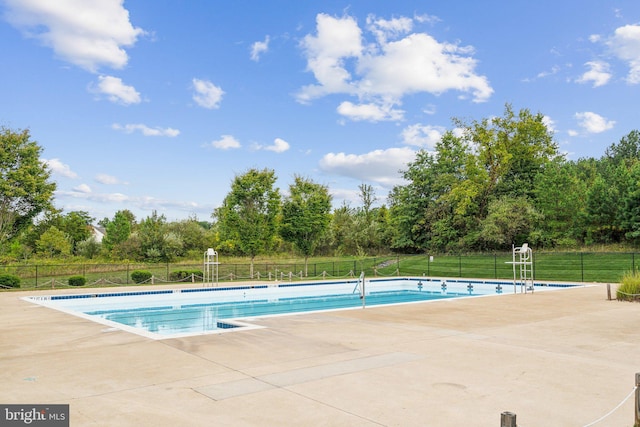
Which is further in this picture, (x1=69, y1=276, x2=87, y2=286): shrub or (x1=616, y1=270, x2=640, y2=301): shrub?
(x1=69, y1=276, x2=87, y2=286): shrub

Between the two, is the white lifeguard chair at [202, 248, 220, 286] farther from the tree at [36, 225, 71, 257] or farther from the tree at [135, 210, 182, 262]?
the tree at [36, 225, 71, 257]

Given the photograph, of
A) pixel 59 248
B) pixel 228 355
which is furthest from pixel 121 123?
pixel 228 355

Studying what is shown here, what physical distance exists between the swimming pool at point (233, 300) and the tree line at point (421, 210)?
21.3 ft

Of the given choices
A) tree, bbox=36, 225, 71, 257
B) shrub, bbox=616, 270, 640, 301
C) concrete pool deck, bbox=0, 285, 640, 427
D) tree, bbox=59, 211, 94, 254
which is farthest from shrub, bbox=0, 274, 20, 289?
tree, bbox=59, 211, 94, 254

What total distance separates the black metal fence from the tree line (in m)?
1.88

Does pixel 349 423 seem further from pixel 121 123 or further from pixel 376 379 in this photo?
pixel 121 123

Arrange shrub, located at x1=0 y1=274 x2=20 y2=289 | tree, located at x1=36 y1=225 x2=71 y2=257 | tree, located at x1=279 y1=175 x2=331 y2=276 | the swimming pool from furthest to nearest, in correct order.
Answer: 1. tree, located at x1=36 y1=225 x2=71 y2=257
2. tree, located at x1=279 y1=175 x2=331 y2=276
3. shrub, located at x1=0 y1=274 x2=20 y2=289
4. the swimming pool

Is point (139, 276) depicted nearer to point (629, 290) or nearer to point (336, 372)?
point (336, 372)

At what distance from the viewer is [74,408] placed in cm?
457

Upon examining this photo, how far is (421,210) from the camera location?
40625 mm

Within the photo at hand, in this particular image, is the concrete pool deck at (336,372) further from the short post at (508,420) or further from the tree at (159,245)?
the tree at (159,245)

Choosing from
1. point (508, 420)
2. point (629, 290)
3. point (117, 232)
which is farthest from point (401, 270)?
point (508, 420)

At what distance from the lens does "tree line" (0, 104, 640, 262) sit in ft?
90.9

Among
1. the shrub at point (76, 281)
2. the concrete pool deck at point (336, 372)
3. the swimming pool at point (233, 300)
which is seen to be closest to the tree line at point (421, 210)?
the shrub at point (76, 281)
